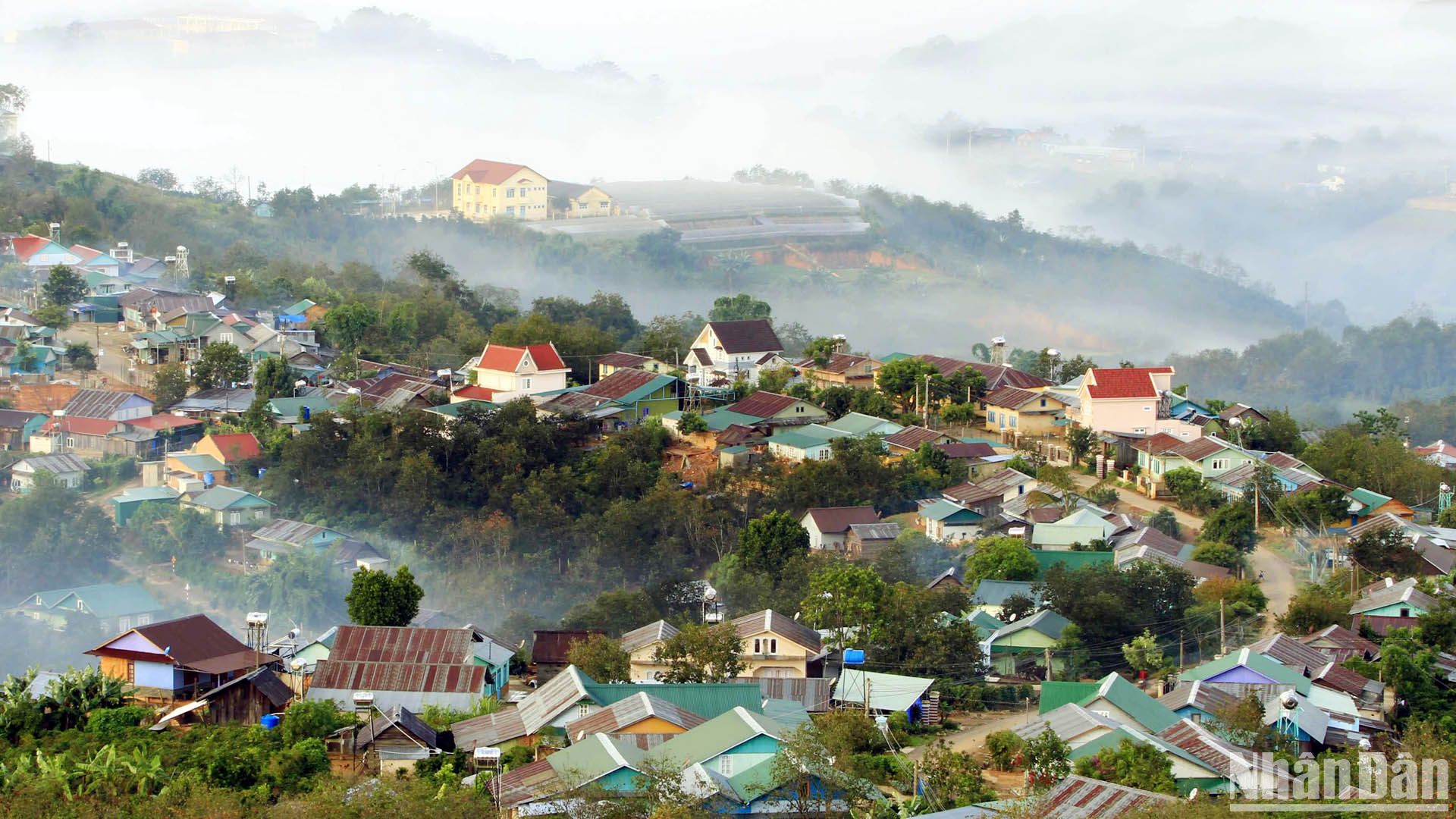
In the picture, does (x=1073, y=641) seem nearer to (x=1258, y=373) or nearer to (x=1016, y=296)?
(x=1258, y=373)

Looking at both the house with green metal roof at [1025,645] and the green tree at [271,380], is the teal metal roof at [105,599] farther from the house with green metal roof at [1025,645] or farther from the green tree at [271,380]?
the house with green metal roof at [1025,645]

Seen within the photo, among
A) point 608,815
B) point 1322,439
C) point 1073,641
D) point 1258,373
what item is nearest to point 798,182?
point 1258,373

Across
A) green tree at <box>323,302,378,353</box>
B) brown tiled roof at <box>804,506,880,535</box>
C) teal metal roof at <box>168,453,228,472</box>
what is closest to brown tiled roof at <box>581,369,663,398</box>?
green tree at <box>323,302,378,353</box>

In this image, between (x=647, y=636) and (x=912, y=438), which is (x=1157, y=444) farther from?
(x=647, y=636)

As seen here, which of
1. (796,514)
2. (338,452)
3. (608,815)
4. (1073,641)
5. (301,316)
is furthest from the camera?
(301,316)

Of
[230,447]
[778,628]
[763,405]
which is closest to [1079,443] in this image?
[763,405]

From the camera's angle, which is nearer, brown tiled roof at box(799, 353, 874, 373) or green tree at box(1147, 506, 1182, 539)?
green tree at box(1147, 506, 1182, 539)

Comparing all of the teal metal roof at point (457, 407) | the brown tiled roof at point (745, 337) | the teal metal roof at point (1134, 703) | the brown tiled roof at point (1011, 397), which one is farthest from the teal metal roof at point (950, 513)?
the brown tiled roof at point (745, 337)

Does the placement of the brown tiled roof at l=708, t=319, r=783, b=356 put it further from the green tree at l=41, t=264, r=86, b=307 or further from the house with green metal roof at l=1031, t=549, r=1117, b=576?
the green tree at l=41, t=264, r=86, b=307
